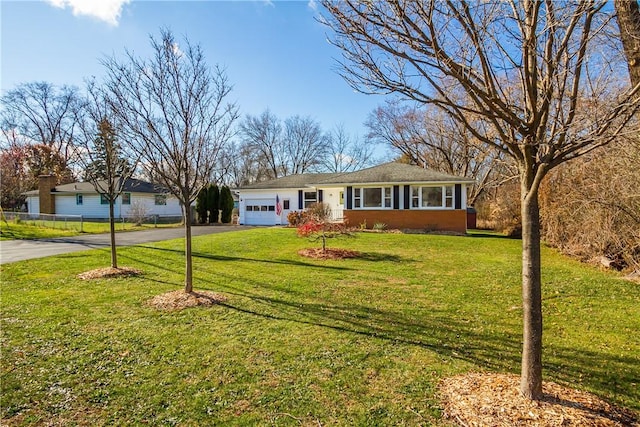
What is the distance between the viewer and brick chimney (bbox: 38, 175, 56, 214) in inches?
1201

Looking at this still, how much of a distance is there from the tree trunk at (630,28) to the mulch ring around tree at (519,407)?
319cm

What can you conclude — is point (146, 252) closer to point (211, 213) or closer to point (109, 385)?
point (109, 385)

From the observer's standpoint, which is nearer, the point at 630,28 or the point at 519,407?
the point at 519,407

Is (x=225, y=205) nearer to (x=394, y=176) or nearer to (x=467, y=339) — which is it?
(x=394, y=176)

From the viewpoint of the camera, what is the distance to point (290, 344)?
420 cm

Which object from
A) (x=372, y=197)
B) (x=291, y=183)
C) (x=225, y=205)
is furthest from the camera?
(x=225, y=205)

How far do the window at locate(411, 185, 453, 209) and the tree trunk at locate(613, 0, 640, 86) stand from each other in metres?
15.1

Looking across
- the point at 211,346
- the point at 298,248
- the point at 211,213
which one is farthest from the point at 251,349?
the point at 211,213

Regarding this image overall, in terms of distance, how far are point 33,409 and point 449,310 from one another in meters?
5.20

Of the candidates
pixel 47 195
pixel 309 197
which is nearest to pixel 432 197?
pixel 309 197

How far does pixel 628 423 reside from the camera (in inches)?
104

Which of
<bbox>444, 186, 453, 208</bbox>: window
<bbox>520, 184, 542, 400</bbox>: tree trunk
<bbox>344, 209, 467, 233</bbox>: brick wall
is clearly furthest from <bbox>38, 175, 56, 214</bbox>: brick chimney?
<bbox>520, 184, 542, 400</bbox>: tree trunk

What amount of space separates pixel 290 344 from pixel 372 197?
16239 millimetres

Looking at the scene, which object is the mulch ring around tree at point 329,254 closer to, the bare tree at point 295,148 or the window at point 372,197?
the window at point 372,197
